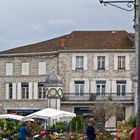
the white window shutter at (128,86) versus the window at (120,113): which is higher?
the white window shutter at (128,86)

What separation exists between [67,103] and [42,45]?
821cm

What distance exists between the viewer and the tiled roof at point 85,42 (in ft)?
258

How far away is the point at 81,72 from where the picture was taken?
259 ft

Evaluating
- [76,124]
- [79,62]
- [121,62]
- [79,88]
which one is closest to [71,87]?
[79,88]

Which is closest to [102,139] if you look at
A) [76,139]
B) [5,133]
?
[76,139]

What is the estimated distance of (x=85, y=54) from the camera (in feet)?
258

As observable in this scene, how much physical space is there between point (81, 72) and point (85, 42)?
3304mm

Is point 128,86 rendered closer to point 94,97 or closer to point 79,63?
point 94,97

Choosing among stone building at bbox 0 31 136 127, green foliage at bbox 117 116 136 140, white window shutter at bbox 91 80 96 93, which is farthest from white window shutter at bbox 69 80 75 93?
green foliage at bbox 117 116 136 140

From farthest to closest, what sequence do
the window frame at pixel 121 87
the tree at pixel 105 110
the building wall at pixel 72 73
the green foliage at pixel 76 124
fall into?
the building wall at pixel 72 73 < the window frame at pixel 121 87 < the tree at pixel 105 110 < the green foliage at pixel 76 124

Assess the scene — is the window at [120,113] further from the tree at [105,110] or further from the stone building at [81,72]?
the stone building at [81,72]

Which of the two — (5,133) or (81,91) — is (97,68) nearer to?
(81,91)

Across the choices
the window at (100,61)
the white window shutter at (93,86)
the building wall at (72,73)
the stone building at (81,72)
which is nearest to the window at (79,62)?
the stone building at (81,72)

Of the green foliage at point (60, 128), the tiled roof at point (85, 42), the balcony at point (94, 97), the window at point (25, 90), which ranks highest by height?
the tiled roof at point (85, 42)
